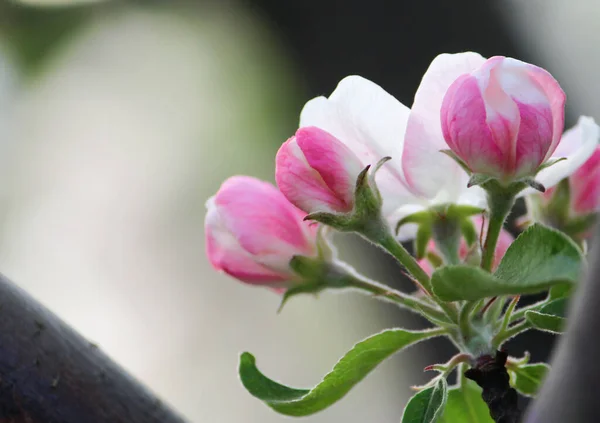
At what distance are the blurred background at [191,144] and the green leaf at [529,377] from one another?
702mm

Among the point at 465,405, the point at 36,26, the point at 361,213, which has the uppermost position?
the point at 36,26

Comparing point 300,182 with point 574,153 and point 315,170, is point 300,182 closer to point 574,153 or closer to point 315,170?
point 315,170

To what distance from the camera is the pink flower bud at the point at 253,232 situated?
384mm

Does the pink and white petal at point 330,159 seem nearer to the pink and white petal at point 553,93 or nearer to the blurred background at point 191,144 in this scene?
the pink and white petal at point 553,93

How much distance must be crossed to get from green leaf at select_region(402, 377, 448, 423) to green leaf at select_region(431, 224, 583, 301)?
7 cm

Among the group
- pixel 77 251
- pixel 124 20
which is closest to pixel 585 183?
pixel 124 20

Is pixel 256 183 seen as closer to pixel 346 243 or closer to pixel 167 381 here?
pixel 346 243

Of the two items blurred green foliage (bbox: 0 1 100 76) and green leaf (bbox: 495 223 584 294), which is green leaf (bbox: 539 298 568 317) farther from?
blurred green foliage (bbox: 0 1 100 76)

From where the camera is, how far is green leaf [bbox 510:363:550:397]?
0.37m

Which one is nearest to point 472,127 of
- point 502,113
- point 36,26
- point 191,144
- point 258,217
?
point 502,113

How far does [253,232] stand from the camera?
382 millimetres

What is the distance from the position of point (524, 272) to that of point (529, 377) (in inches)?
5.2

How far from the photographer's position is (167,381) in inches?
Result: 92.7

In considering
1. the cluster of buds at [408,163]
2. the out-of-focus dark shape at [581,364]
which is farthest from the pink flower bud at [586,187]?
the out-of-focus dark shape at [581,364]
